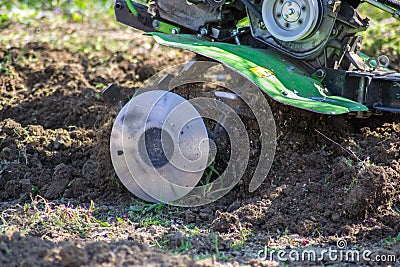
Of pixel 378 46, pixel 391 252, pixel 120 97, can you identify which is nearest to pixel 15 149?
pixel 120 97

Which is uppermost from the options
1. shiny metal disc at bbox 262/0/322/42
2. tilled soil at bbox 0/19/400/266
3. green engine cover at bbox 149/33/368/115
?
shiny metal disc at bbox 262/0/322/42

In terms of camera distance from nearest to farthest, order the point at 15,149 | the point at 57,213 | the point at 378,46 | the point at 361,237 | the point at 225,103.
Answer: the point at 361,237
the point at 57,213
the point at 225,103
the point at 15,149
the point at 378,46

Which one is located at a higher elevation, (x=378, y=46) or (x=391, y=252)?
(x=378, y=46)

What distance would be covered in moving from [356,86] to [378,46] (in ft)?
8.13

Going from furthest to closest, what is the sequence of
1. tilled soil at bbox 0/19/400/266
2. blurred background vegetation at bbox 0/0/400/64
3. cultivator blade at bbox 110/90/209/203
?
1. blurred background vegetation at bbox 0/0/400/64
2. cultivator blade at bbox 110/90/209/203
3. tilled soil at bbox 0/19/400/266

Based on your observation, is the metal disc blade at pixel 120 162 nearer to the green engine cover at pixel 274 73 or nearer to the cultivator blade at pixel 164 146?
the cultivator blade at pixel 164 146

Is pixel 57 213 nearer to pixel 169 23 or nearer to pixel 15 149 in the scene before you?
pixel 15 149

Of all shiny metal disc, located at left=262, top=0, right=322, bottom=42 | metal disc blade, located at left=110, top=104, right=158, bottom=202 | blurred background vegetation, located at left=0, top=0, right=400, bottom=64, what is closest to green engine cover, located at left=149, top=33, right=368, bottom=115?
shiny metal disc, located at left=262, top=0, right=322, bottom=42

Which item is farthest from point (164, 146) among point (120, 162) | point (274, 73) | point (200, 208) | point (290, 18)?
point (290, 18)

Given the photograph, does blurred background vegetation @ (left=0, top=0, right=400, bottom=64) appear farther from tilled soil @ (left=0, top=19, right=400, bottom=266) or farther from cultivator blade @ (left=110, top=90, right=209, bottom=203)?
cultivator blade @ (left=110, top=90, right=209, bottom=203)

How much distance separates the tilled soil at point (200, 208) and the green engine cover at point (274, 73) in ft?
0.80

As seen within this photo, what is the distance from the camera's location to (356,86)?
490cm

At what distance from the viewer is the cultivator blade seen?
4.58 meters

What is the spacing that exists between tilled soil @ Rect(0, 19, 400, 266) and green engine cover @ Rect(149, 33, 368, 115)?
9.6 inches
